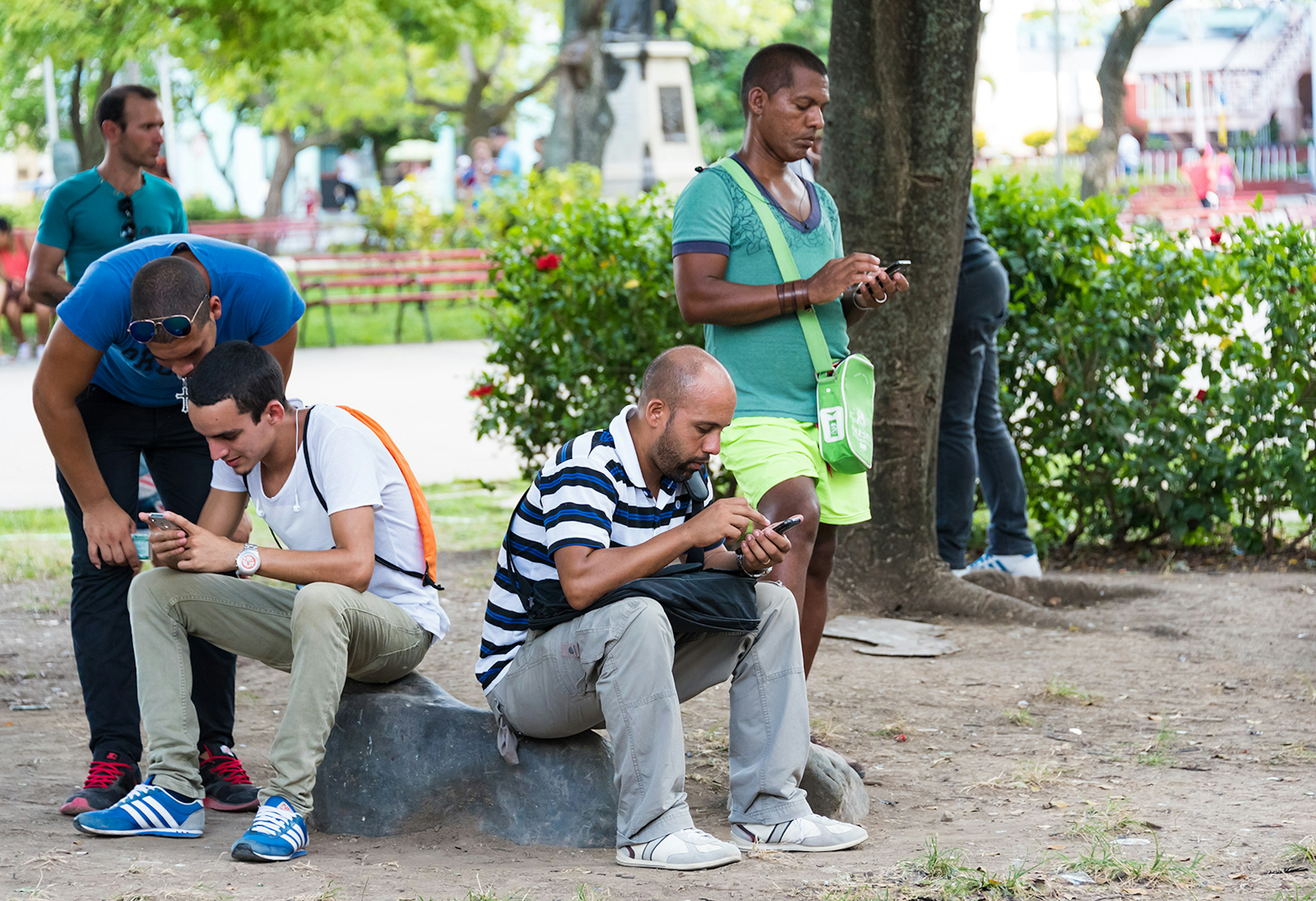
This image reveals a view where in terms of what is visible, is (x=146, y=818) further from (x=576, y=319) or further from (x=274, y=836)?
(x=576, y=319)

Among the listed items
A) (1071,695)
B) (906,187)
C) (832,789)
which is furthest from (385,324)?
(832,789)

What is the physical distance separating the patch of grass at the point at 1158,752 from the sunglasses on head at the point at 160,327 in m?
2.77

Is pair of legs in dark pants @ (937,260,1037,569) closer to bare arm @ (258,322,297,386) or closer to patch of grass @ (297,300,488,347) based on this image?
bare arm @ (258,322,297,386)

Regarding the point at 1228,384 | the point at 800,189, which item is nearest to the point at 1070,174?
the point at 1228,384

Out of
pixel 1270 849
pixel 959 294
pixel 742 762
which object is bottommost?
pixel 1270 849

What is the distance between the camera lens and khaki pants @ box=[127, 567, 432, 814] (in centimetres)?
329

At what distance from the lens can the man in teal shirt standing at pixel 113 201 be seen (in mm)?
4520

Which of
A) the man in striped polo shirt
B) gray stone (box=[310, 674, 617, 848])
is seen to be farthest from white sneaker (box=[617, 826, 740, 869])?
gray stone (box=[310, 674, 617, 848])

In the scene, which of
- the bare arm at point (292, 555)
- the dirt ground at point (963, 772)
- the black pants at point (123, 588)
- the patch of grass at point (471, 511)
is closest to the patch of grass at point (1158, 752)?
the dirt ground at point (963, 772)

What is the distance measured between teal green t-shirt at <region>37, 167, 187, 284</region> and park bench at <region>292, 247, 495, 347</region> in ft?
35.3

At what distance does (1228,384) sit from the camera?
261 inches

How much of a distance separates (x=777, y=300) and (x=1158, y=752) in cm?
172

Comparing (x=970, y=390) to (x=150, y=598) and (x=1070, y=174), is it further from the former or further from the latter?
(x=1070, y=174)

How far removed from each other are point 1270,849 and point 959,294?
304 cm
